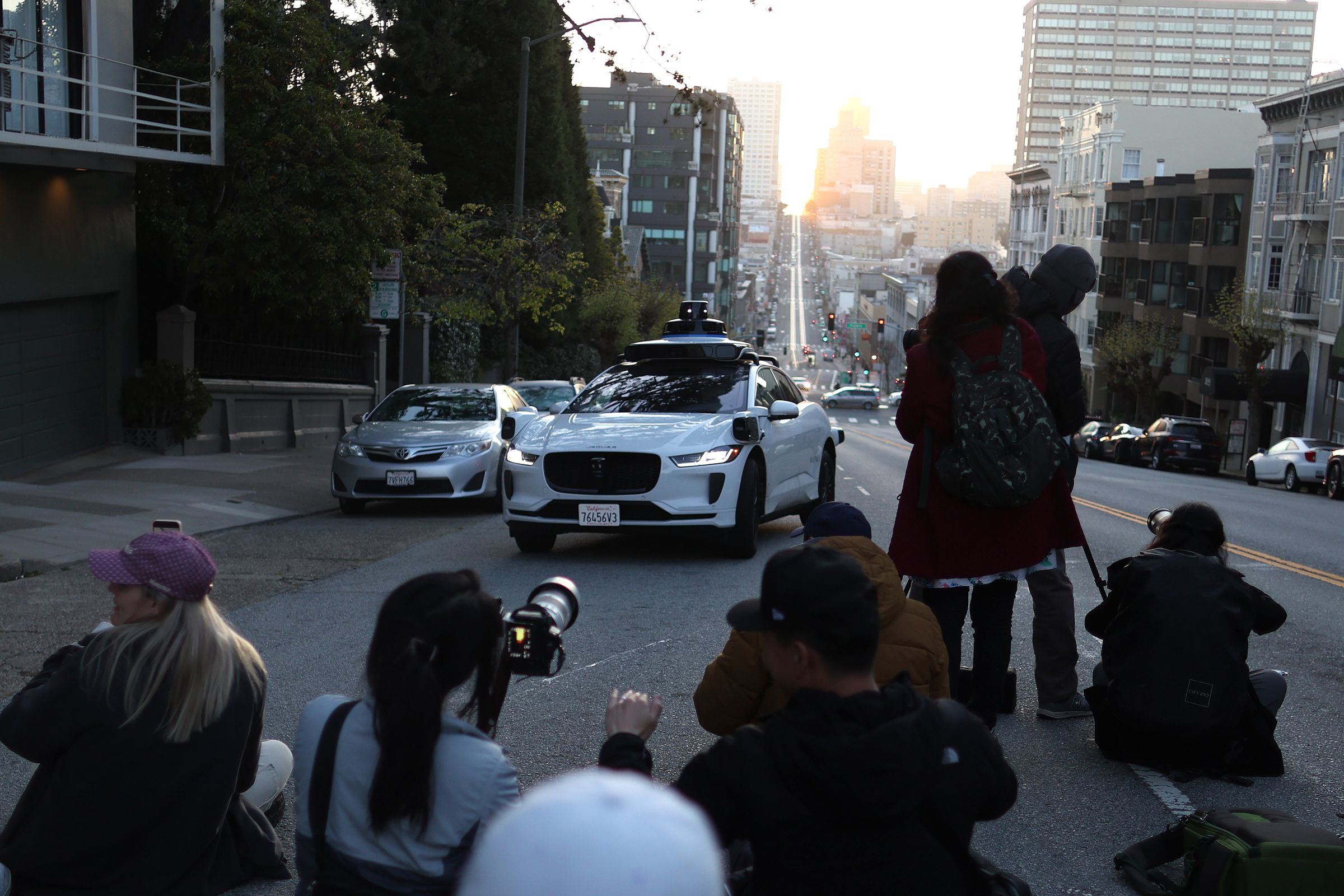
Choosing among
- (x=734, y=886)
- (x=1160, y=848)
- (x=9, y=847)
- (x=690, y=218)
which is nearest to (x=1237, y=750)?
(x=1160, y=848)

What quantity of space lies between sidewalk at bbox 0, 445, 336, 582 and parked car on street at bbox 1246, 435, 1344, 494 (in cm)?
2339

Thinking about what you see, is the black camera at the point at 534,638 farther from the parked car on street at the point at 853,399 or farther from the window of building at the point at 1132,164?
the parked car on street at the point at 853,399

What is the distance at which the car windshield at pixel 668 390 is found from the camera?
1164cm

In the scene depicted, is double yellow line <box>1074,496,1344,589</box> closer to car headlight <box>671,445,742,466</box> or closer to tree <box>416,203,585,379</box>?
car headlight <box>671,445,742,466</box>

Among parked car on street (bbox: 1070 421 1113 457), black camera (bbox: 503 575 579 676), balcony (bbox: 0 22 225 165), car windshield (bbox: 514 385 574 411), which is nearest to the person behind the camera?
black camera (bbox: 503 575 579 676)

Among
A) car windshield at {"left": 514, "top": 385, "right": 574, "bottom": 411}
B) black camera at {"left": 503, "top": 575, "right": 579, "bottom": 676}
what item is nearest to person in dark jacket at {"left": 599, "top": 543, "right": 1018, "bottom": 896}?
black camera at {"left": 503, "top": 575, "right": 579, "bottom": 676}

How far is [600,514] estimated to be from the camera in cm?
1074

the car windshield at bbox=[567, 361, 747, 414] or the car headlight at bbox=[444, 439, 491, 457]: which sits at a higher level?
the car windshield at bbox=[567, 361, 747, 414]

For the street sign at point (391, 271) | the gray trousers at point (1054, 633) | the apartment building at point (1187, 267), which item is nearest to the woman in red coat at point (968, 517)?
the gray trousers at point (1054, 633)

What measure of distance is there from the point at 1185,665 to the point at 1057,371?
136cm

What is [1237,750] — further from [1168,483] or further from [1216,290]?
[1216,290]

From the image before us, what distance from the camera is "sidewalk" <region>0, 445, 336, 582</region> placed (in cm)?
1153

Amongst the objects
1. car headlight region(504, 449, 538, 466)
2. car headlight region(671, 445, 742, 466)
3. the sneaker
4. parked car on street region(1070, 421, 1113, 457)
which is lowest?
parked car on street region(1070, 421, 1113, 457)

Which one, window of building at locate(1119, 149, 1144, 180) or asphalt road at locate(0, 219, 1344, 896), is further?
window of building at locate(1119, 149, 1144, 180)
